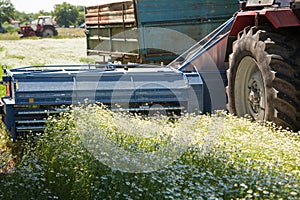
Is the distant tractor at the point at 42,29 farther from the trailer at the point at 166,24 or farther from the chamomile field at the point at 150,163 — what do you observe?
the chamomile field at the point at 150,163

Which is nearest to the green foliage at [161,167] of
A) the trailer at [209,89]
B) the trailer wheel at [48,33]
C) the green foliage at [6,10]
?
the trailer at [209,89]

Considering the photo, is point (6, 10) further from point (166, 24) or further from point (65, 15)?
point (166, 24)

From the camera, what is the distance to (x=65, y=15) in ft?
324

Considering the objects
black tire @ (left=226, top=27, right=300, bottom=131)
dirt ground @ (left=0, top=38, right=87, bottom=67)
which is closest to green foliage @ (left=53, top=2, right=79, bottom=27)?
dirt ground @ (left=0, top=38, right=87, bottom=67)

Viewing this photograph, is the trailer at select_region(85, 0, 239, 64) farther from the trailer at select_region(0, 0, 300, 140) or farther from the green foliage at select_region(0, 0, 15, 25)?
the green foliage at select_region(0, 0, 15, 25)

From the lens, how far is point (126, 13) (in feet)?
37.1

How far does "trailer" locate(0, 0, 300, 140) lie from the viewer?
20.6ft

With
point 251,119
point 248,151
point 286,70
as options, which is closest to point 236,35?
point 251,119

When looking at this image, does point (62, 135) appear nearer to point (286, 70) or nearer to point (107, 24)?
point (286, 70)

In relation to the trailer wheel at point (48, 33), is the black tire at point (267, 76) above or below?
above

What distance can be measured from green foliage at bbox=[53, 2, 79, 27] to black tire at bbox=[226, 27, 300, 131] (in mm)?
91938

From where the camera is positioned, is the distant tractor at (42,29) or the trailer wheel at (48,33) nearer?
the distant tractor at (42,29)

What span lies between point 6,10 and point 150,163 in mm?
86515

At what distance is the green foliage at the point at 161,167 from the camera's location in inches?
183
